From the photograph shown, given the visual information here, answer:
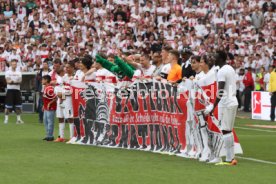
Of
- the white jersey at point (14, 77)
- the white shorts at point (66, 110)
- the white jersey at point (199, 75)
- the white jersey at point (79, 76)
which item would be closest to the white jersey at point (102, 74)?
the white jersey at point (79, 76)

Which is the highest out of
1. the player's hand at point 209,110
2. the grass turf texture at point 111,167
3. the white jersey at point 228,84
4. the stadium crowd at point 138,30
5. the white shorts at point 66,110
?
the stadium crowd at point 138,30

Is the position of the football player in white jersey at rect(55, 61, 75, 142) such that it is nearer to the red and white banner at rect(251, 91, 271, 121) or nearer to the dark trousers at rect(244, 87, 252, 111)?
the red and white banner at rect(251, 91, 271, 121)

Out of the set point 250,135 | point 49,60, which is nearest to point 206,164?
point 250,135

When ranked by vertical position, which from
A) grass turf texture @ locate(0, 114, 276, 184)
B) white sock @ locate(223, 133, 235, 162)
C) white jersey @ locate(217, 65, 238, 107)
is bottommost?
grass turf texture @ locate(0, 114, 276, 184)

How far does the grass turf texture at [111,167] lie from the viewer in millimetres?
14805

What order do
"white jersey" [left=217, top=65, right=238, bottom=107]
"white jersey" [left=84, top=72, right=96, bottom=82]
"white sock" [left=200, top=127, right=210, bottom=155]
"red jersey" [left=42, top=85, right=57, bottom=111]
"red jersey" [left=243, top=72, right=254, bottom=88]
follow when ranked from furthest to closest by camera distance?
"red jersey" [left=243, top=72, right=254, bottom=88] → "red jersey" [left=42, top=85, right=57, bottom=111] → "white jersey" [left=84, top=72, right=96, bottom=82] → "white sock" [left=200, top=127, right=210, bottom=155] → "white jersey" [left=217, top=65, right=238, bottom=107]

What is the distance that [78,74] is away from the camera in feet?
77.0

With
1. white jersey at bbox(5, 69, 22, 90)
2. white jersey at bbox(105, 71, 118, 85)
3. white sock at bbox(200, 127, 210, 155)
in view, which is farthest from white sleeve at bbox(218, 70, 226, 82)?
white jersey at bbox(5, 69, 22, 90)

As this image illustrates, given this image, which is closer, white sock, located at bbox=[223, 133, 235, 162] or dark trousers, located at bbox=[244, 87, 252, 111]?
white sock, located at bbox=[223, 133, 235, 162]

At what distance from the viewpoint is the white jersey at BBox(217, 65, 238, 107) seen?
17094mm

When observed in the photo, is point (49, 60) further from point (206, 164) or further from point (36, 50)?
point (206, 164)

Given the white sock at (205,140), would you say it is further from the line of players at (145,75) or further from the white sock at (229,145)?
the white sock at (229,145)

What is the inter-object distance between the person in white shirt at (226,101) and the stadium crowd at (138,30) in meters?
19.1

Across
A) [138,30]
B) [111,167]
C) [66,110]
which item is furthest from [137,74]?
[138,30]
